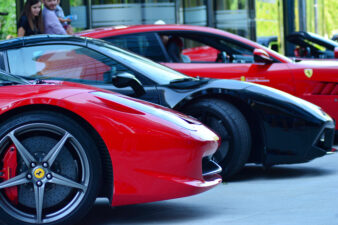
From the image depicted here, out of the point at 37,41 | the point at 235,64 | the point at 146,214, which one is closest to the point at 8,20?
the point at 235,64

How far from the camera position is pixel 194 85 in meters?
6.34

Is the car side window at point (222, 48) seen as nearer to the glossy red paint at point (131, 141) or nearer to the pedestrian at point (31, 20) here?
the pedestrian at point (31, 20)

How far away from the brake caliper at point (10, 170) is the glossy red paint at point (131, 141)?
0.22 m

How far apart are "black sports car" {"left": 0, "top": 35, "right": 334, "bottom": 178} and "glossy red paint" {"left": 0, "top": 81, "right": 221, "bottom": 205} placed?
5.15 ft

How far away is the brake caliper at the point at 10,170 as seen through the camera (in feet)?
14.1

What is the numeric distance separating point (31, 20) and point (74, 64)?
3706 millimetres

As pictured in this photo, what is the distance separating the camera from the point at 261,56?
806 cm

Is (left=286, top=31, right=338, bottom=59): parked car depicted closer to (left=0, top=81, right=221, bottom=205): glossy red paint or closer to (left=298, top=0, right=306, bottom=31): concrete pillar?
(left=0, top=81, right=221, bottom=205): glossy red paint

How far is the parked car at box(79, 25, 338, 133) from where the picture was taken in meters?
8.25

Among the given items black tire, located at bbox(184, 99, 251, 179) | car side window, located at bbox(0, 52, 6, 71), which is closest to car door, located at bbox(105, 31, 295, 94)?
black tire, located at bbox(184, 99, 251, 179)

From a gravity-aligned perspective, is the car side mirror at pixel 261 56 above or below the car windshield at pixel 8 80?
below

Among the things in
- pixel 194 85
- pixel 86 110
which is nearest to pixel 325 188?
pixel 194 85

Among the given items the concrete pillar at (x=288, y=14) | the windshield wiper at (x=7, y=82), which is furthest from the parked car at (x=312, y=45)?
the concrete pillar at (x=288, y=14)

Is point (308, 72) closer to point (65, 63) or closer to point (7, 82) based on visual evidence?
point (65, 63)
